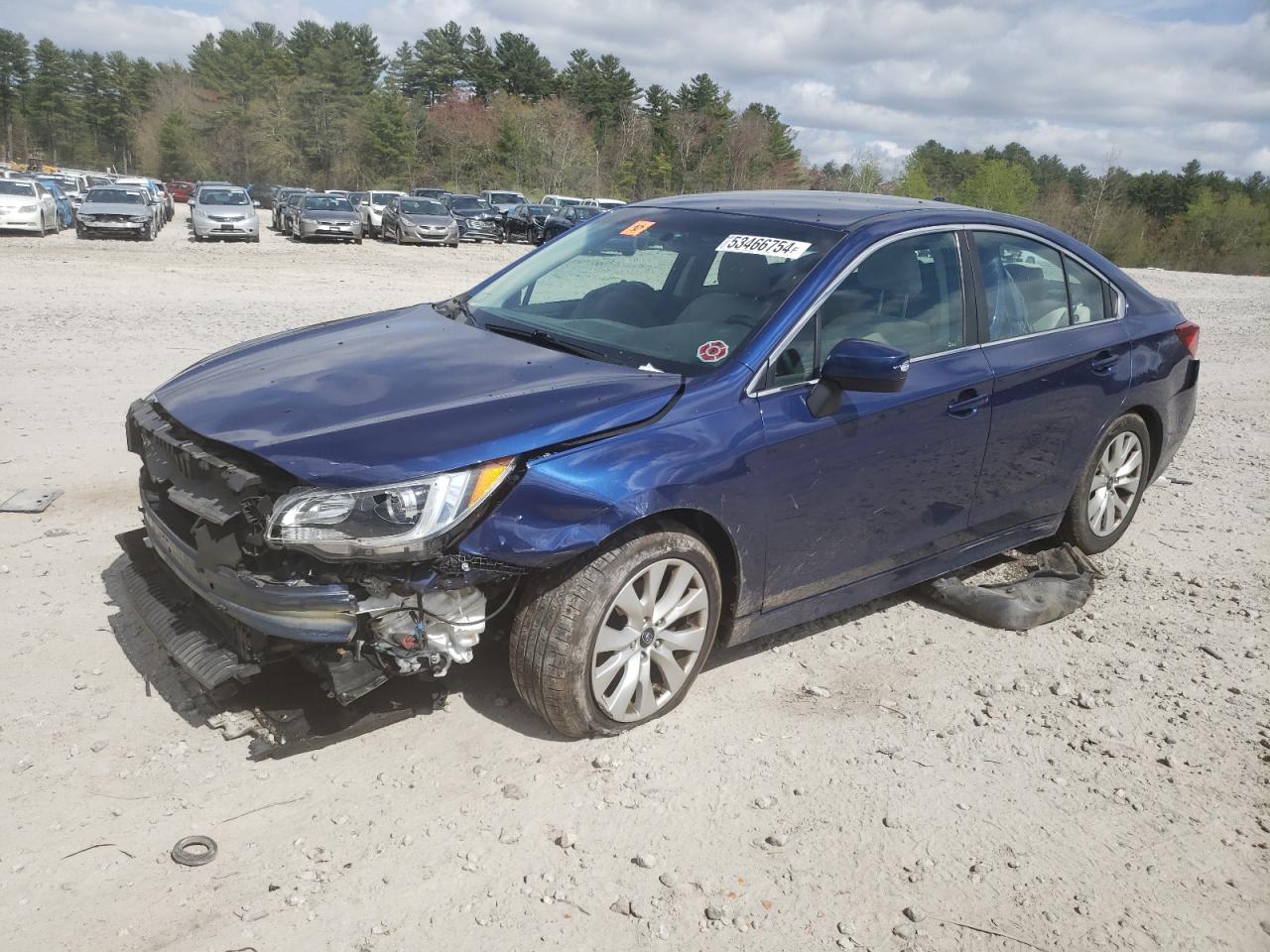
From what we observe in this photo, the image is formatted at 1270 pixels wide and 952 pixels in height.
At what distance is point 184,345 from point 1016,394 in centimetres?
839

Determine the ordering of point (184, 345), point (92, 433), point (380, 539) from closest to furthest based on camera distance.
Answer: point (380, 539), point (92, 433), point (184, 345)

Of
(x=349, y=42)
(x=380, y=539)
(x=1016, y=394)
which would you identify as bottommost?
(x=380, y=539)

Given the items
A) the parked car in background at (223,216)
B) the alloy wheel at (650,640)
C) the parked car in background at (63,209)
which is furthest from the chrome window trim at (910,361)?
the parked car in background at (63,209)

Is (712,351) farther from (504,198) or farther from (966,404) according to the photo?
(504,198)

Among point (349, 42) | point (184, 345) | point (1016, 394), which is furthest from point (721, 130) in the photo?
point (1016, 394)

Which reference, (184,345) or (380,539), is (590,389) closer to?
(380,539)

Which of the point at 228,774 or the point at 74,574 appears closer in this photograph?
the point at 228,774

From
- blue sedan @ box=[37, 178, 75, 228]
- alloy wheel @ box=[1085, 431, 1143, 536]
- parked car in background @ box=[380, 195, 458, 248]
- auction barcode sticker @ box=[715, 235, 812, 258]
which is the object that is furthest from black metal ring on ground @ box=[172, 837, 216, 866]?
blue sedan @ box=[37, 178, 75, 228]

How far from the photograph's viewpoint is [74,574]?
4621 millimetres

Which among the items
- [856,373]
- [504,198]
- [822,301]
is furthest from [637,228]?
[504,198]

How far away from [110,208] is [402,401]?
27.0 metres

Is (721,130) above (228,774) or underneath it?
above

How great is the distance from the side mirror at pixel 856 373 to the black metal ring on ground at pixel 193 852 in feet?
7.90

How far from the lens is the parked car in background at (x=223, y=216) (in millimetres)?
27531
